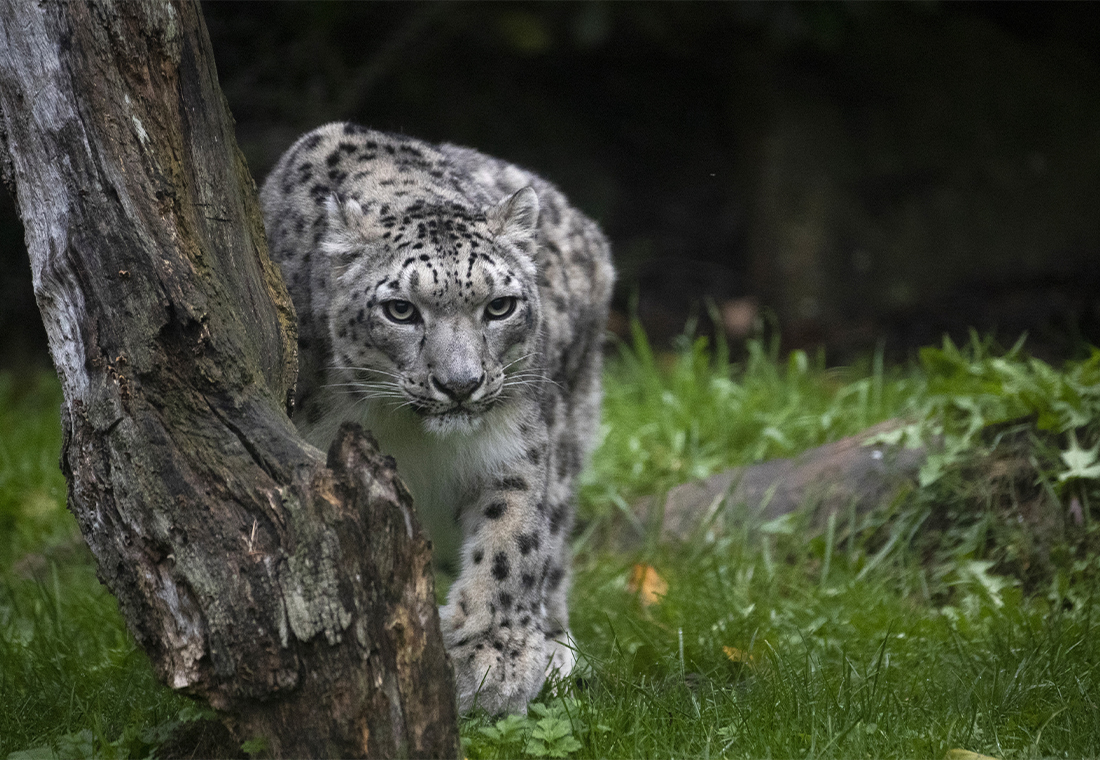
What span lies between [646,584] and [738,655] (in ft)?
3.91

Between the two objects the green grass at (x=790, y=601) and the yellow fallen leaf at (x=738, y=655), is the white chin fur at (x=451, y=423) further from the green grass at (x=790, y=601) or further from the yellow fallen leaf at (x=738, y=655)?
the yellow fallen leaf at (x=738, y=655)

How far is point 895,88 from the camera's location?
35.7 feet

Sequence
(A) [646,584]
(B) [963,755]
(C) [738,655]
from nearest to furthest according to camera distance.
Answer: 1. (B) [963,755]
2. (C) [738,655]
3. (A) [646,584]

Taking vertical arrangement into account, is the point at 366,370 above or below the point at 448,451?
above

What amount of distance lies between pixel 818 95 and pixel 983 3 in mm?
1971

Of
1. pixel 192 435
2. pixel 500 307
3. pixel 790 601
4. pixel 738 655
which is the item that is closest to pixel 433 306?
pixel 500 307

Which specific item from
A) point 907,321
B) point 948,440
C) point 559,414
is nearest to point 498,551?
point 559,414

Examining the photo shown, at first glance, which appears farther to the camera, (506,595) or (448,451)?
(448,451)

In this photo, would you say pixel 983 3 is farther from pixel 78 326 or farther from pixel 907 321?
pixel 78 326

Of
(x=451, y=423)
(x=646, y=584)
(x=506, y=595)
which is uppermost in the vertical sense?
(x=451, y=423)

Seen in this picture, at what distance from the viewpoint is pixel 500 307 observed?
4.42 meters

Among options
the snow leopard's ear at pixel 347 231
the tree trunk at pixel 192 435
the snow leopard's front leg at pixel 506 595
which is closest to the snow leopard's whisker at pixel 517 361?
the snow leopard's front leg at pixel 506 595

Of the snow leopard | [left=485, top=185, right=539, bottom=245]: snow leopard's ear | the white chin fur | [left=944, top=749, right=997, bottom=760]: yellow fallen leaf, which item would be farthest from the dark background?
[left=944, top=749, right=997, bottom=760]: yellow fallen leaf

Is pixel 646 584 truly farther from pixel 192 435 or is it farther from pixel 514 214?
pixel 192 435
